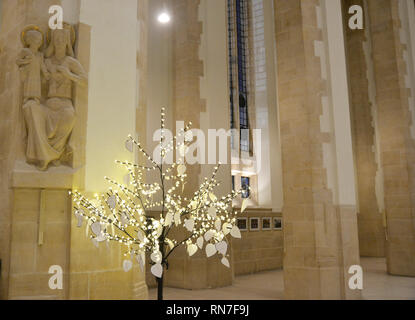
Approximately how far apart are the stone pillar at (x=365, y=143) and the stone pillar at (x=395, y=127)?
13.0ft

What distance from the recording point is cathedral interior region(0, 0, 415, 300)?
4.43m

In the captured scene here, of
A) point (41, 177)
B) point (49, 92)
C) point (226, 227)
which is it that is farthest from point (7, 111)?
point (226, 227)

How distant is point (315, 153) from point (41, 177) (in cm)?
470

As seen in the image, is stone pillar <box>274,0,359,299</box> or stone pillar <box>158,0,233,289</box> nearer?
stone pillar <box>274,0,359,299</box>

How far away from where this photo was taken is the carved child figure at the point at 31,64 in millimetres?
4484

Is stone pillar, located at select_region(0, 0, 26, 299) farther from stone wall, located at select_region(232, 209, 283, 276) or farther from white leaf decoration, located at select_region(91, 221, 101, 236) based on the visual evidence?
stone wall, located at select_region(232, 209, 283, 276)

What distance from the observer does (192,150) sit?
9.38 meters

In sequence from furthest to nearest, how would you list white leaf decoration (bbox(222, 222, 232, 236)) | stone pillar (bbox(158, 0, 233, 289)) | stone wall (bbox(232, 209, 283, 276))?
1. stone wall (bbox(232, 209, 283, 276))
2. stone pillar (bbox(158, 0, 233, 289))
3. white leaf decoration (bbox(222, 222, 232, 236))

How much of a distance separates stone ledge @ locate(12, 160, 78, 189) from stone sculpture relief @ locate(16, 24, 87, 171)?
70 mm

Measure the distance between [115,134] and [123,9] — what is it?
1.65m

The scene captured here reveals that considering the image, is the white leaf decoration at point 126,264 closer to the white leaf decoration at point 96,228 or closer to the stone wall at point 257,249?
the white leaf decoration at point 96,228

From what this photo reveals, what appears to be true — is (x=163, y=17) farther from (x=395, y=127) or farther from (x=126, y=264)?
(x=126, y=264)

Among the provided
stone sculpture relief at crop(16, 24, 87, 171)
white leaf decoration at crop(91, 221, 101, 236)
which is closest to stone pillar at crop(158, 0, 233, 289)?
stone sculpture relief at crop(16, 24, 87, 171)

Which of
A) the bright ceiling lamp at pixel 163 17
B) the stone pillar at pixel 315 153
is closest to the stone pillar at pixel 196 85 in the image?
the bright ceiling lamp at pixel 163 17
